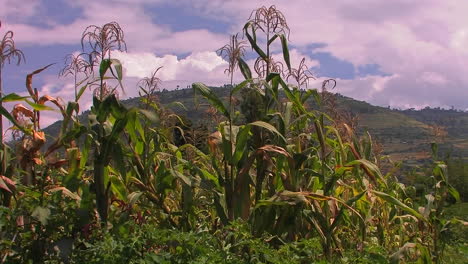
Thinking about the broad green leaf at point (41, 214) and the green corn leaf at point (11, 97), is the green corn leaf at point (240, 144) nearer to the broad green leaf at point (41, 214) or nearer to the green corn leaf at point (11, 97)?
the broad green leaf at point (41, 214)

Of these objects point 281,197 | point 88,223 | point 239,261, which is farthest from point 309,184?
point 88,223

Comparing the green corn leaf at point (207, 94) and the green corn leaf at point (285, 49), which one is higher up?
the green corn leaf at point (285, 49)

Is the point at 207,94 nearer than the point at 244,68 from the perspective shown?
Yes

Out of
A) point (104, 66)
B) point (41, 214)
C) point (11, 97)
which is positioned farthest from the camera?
point (104, 66)

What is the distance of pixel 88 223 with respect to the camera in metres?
2.90

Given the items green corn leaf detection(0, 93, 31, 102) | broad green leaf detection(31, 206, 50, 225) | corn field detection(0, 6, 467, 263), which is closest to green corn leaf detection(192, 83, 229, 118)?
corn field detection(0, 6, 467, 263)

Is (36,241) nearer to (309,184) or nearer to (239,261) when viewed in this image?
(239,261)

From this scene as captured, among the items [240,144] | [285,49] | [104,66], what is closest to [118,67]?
[104,66]

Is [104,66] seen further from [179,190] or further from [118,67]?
[179,190]

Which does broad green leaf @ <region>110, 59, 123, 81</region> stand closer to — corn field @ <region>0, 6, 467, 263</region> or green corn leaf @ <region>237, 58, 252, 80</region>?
corn field @ <region>0, 6, 467, 263</region>

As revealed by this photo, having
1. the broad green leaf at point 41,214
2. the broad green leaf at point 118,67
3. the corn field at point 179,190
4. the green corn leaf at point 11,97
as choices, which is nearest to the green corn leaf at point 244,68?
the corn field at point 179,190

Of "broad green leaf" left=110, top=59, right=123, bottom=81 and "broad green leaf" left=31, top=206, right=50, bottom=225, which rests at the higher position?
"broad green leaf" left=110, top=59, right=123, bottom=81

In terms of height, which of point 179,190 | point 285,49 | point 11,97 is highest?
point 285,49

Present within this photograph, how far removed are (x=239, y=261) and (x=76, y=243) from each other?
1.01 m
